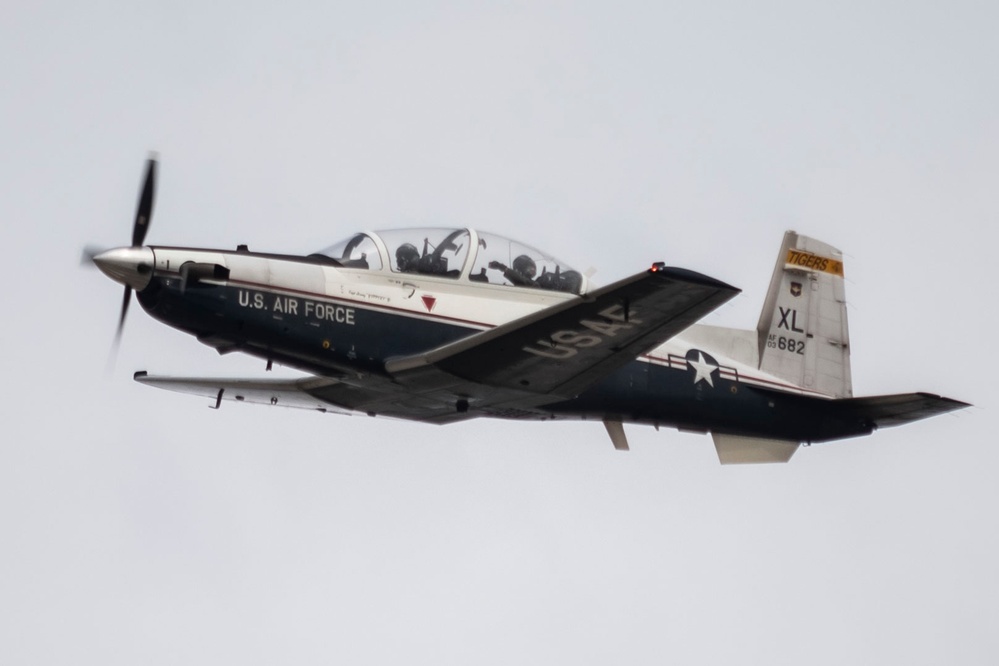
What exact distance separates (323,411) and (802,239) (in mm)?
7468

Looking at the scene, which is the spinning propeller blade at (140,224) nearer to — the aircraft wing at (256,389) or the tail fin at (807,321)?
the aircraft wing at (256,389)

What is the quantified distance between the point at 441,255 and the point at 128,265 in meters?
3.86

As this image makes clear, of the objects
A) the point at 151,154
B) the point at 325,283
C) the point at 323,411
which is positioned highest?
the point at 151,154

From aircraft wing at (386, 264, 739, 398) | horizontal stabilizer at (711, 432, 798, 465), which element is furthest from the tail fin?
aircraft wing at (386, 264, 739, 398)

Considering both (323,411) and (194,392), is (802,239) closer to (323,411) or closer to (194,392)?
(323,411)

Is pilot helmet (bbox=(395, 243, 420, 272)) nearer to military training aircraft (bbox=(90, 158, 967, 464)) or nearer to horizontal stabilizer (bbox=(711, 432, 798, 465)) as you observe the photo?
military training aircraft (bbox=(90, 158, 967, 464))

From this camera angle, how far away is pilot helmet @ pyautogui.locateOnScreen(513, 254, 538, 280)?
2075 cm

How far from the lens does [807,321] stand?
24141mm

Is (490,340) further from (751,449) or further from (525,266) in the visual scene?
(751,449)

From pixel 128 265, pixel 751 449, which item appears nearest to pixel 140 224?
pixel 128 265

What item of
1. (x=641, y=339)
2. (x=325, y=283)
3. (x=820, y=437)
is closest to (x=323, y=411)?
(x=325, y=283)

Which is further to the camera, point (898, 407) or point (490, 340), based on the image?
point (898, 407)

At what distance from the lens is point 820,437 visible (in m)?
23.4

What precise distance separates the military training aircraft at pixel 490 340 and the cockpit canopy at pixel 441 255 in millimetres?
18
